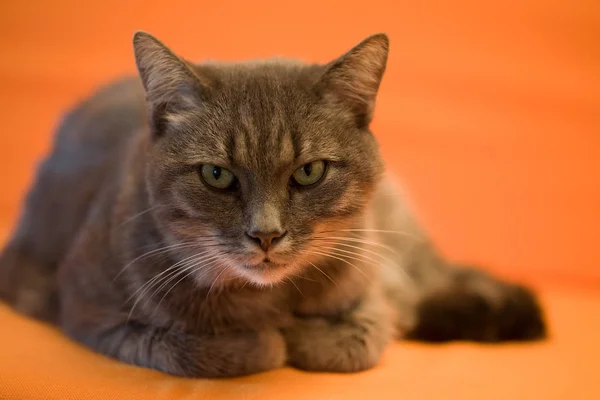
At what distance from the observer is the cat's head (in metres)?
1.32

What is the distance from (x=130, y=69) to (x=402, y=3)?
103 cm

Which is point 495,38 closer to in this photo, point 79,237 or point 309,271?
point 309,271

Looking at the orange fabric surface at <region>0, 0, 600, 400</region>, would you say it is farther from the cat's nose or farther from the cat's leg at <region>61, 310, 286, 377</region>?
the cat's nose

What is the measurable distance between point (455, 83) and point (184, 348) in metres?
1.51

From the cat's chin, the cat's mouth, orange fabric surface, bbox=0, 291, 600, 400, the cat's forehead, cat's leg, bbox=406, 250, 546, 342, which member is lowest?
orange fabric surface, bbox=0, 291, 600, 400

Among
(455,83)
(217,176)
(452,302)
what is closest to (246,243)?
(217,176)

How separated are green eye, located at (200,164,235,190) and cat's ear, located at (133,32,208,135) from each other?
14 centimetres

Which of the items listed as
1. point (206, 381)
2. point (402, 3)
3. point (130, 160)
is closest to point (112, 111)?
point (130, 160)

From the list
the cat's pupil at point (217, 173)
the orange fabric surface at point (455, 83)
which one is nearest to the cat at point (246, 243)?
the cat's pupil at point (217, 173)

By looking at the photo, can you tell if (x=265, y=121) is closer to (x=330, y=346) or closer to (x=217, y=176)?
A: (x=217, y=176)

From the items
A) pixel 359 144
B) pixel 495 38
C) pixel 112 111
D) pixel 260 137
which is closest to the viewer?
pixel 260 137

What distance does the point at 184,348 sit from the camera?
4.73 ft

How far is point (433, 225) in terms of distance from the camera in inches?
98.8

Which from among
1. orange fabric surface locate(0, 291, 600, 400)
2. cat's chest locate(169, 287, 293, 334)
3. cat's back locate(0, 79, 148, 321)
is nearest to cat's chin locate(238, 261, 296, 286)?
cat's chest locate(169, 287, 293, 334)
